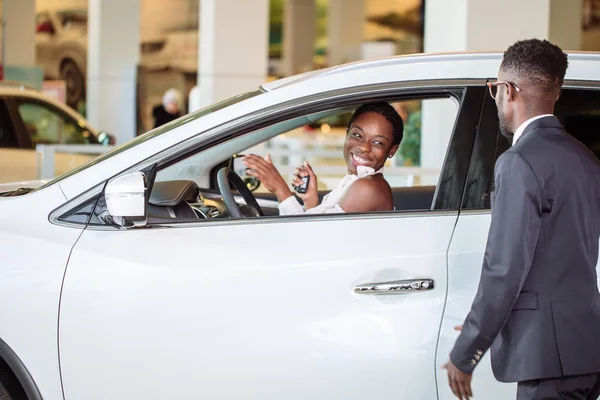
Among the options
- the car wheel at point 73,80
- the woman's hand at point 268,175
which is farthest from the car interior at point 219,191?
the car wheel at point 73,80

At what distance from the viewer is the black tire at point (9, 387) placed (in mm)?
3342

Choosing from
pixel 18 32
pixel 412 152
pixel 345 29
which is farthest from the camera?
pixel 345 29

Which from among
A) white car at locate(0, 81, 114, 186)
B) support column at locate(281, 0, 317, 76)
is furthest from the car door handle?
support column at locate(281, 0, 317, 76)

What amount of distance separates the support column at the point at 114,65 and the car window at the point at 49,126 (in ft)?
30.3

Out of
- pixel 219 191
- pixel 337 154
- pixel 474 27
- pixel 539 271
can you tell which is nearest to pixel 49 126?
pixel 337 154

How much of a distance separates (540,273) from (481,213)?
26.0 inches

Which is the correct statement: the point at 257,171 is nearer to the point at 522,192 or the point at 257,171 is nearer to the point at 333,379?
the point at 333,379

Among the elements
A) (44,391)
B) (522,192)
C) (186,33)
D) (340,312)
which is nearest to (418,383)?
(340,312)

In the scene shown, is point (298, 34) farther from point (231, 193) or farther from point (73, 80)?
A: point (231, 193)

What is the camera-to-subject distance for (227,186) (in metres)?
3.98

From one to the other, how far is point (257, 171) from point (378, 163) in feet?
1.52

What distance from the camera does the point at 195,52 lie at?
28.2 m

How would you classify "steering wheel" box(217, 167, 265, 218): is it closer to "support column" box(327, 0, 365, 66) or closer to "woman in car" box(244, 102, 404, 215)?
"woman in car" box(244, 102, 404, 215)

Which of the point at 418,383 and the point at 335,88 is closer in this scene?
the point at 418,383
